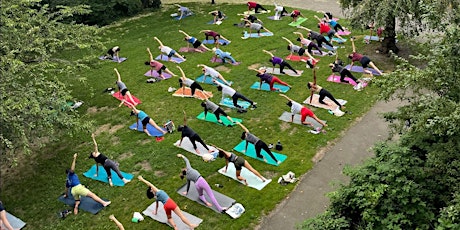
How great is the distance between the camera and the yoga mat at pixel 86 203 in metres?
11.5

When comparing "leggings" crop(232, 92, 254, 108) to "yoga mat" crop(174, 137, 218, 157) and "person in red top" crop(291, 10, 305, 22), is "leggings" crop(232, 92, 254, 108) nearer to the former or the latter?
"yoga mat" crop(174, 137, 218, 157)

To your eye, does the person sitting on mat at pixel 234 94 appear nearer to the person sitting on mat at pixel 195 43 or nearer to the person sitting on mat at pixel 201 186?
the person sitting on mat at pixel 201 186

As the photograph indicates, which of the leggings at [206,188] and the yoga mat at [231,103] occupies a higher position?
the leggings at [206,188]

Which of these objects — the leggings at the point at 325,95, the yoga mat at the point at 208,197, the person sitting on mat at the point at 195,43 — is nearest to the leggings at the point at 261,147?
the yoga mat at the point at 208,197

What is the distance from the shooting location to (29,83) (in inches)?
499

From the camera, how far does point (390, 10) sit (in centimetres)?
1678

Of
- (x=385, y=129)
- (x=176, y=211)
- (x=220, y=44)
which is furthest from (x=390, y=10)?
(x=176, y=211)

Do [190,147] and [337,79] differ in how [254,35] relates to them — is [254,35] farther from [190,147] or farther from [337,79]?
[190,147]

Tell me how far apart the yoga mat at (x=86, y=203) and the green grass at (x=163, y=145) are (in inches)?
6.6

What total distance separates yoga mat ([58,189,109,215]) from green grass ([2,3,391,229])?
0.55 feet

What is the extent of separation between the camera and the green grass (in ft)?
37.6

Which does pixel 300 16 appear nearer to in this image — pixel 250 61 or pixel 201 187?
pixel 250 61

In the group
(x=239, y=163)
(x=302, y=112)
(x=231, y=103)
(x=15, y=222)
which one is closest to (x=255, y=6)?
(x=231, y=103)

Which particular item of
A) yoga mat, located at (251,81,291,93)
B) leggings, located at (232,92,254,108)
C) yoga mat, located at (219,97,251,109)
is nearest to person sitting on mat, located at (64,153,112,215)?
leggings, located at (232,92,254,108)
